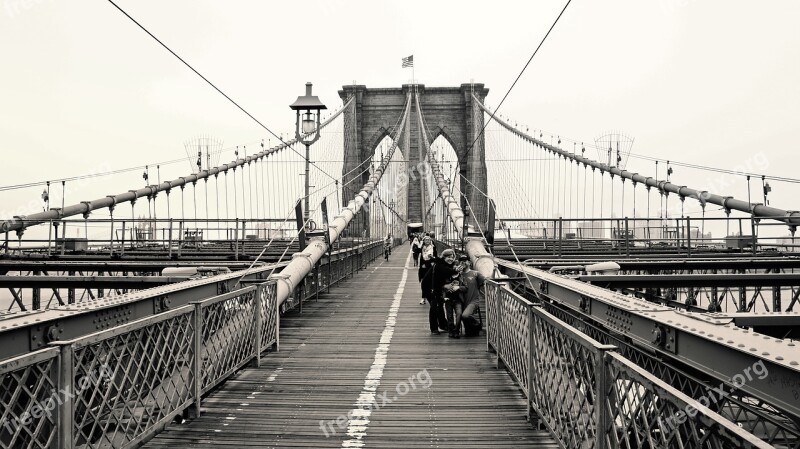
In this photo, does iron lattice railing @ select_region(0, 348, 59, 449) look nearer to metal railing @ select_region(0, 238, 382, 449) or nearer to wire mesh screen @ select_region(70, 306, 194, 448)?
metal railing @ select_region(0, 238, 382, 449)

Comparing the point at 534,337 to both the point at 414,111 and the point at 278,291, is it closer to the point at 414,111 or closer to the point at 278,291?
the point at 278,291

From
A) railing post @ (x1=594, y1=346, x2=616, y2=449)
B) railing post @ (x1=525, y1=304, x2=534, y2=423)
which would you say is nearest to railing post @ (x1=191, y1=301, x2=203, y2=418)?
railing post @ (x1=525, y1=304, x2=534, y2=423)

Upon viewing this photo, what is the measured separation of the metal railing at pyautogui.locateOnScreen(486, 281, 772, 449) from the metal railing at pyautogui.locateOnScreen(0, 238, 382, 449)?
3187 millimetres

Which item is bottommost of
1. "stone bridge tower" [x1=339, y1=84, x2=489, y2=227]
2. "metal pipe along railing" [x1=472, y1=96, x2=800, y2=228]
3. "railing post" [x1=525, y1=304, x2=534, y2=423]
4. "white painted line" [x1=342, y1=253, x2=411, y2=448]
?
"white painted line" [x1=342, y1=253, x2=411, y2=448]

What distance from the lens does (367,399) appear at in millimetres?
6230

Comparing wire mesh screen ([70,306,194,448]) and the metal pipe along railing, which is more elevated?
the metal pipe along railing

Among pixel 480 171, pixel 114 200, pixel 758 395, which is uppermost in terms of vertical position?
pixel 480 171

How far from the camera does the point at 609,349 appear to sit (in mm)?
3592

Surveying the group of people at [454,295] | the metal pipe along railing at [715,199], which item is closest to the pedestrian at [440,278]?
the group of people at [454,295]

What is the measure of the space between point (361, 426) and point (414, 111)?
5657cm

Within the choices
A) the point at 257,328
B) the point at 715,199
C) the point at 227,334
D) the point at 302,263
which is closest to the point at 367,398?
the point at 227,334

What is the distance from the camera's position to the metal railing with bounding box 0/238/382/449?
349 cm

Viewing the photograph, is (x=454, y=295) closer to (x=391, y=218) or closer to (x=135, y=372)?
(x=135, y=372)

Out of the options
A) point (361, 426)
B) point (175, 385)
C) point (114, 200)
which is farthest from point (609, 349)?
point (114, 200)
